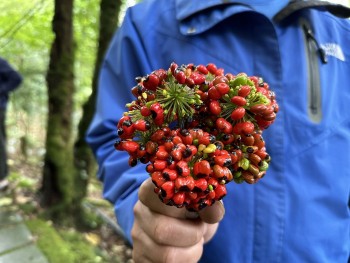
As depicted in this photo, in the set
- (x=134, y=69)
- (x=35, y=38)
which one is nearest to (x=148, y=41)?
(x=134, y=69)

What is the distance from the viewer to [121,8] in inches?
211

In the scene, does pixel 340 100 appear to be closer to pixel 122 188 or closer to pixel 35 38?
pixel 122 188

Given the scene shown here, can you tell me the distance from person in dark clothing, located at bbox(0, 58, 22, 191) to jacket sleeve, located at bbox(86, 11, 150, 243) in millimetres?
3609

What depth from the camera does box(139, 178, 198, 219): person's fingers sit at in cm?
101

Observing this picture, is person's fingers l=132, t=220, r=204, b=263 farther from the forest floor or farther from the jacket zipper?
the forest floor

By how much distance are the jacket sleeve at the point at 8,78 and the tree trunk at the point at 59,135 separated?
993 millimetres

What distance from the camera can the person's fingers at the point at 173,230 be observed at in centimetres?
104

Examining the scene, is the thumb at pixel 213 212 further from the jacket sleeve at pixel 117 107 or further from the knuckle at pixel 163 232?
the jacket sleeve at pixel 117 107

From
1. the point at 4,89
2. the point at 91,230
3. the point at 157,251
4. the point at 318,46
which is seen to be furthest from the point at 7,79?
the point at 157,251

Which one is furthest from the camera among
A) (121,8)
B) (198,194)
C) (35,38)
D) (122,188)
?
(121,8)

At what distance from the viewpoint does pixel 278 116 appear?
1522 millimetres

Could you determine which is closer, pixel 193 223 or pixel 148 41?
pixel 193 223

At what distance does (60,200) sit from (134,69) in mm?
3366

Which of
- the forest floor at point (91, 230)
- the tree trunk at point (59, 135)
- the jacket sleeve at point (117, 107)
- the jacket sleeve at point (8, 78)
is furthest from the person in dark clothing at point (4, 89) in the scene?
the jacket sleeve at point (117, 107)
